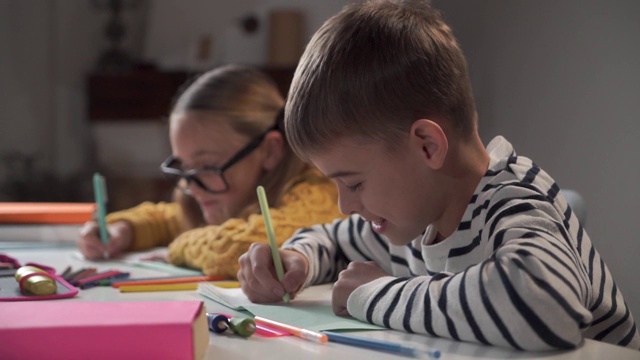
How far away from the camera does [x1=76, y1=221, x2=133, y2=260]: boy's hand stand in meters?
1.31

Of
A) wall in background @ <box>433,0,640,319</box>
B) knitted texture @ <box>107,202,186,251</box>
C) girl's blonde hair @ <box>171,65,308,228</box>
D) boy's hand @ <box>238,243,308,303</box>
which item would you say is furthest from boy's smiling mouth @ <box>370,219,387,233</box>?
knitted texture @ <box>107,202,186,251</box>

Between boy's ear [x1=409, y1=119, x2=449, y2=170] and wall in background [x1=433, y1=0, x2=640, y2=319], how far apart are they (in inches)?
22.9

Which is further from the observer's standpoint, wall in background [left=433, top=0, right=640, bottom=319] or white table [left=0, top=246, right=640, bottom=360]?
wall in background [left=433, top=0, right=640, bottom=319]

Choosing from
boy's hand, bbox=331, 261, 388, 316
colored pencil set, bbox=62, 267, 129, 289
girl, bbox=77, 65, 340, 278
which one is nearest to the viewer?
boy's hand, bbox=331, 261, 388, 316

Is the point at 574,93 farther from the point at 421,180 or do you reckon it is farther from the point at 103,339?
the point at 103,339

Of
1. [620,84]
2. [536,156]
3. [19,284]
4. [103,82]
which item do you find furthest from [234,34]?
[19,284]

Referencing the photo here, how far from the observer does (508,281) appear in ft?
2.24

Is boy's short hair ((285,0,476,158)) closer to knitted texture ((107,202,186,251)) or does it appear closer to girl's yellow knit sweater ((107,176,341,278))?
girl's yellow knit sweater ((107,176,341,278))

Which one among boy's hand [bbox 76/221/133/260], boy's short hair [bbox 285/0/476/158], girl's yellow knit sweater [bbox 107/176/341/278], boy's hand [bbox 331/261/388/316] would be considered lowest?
boy's hand [bbox 76/221/133/260]

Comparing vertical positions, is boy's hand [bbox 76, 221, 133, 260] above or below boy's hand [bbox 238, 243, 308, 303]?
below

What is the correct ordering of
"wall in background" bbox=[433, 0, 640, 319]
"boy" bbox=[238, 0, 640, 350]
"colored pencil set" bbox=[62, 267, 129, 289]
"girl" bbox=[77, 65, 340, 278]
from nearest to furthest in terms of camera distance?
"boy" bbox=[238, 0, 640, 350]
"colored pencil set" bbox=[62, 267, 129, 289]
"girl" bbox=[77, 65, 340, 278]
"wall in background" bbox=[433, 0, 640, 319]

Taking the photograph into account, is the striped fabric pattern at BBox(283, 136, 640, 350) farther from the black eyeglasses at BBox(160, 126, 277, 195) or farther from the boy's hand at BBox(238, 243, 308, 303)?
the black eyeglasses at BBox(160, 126, 277, 195)

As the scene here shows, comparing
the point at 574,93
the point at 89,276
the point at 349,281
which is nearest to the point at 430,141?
the point at 349,281

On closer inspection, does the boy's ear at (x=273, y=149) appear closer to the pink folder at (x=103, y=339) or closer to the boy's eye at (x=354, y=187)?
the boy's eye at (x=354, y=187)
